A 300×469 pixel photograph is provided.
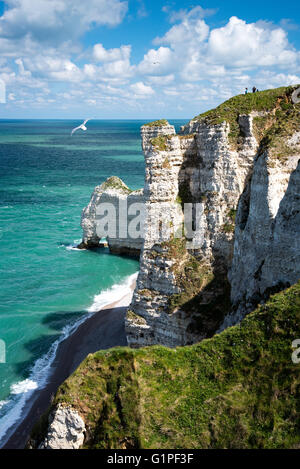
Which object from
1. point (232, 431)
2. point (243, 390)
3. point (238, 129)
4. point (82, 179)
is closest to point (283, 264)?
point (243, 390)

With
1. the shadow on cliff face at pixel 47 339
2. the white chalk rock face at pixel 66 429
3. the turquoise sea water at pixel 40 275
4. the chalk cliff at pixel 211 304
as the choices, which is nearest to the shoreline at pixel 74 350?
the turquoise sea water at pixel 40 275

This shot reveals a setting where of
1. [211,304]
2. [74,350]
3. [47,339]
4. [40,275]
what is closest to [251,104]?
[211,304]

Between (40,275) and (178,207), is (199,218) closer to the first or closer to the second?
(178,207)

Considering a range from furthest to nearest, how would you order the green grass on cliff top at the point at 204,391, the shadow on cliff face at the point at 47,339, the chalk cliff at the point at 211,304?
the shadow on cliff face at the point at 47,339, the chalk cliff at the point at 211,304, the green grass on cliff top at the point at 204,391

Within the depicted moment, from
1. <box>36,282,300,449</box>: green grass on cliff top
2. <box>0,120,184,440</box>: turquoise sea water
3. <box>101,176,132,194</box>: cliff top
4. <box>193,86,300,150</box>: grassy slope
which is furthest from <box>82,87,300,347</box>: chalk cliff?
<box>101,176,132,194</box>: cliff top

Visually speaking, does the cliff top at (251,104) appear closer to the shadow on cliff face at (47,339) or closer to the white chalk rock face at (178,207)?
the white chalk rock face at (178,207)

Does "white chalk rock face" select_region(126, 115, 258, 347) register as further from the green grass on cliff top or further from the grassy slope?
the green grass on cliff top
